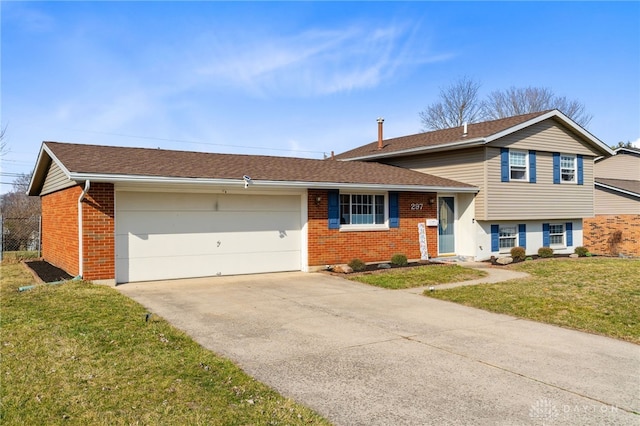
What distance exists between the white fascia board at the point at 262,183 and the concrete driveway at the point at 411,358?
2.49 meters

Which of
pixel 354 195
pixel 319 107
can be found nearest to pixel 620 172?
pixel 319 107

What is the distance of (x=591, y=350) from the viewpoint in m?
6.43

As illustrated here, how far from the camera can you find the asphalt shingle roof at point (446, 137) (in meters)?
16.9

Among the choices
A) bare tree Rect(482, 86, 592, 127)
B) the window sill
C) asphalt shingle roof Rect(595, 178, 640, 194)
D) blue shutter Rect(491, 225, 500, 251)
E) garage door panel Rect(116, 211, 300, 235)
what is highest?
bare tree Rect(482, 86, 592, 127)

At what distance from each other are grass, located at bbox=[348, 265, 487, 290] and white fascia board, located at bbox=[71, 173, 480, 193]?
2.56 m

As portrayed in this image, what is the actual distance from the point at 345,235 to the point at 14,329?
910 centimetres

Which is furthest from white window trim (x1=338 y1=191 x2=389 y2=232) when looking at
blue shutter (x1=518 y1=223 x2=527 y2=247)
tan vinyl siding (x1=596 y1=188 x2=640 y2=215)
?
tan vinyl siding (x1=596 y1=188 x2=640 y2=215)

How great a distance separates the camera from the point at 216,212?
40.5 ft

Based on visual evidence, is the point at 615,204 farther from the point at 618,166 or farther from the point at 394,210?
the point at 394,210

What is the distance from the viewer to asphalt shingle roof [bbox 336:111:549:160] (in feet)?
55.3

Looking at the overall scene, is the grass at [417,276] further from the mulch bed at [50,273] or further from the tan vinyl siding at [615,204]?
the tan vinyl siding at [615,204]

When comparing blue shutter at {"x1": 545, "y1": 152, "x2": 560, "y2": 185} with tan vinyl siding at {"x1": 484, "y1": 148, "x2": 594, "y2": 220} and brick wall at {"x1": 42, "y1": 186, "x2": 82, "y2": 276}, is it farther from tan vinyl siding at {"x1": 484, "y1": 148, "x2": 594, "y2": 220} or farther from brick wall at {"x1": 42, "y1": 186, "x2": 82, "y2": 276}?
brick wall at {"x1": 42, "y1": 186, "x2": 82, "y2": 276}

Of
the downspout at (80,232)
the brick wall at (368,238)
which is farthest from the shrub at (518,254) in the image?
the downspout at (80,232)

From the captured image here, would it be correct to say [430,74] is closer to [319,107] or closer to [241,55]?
[319,107]
